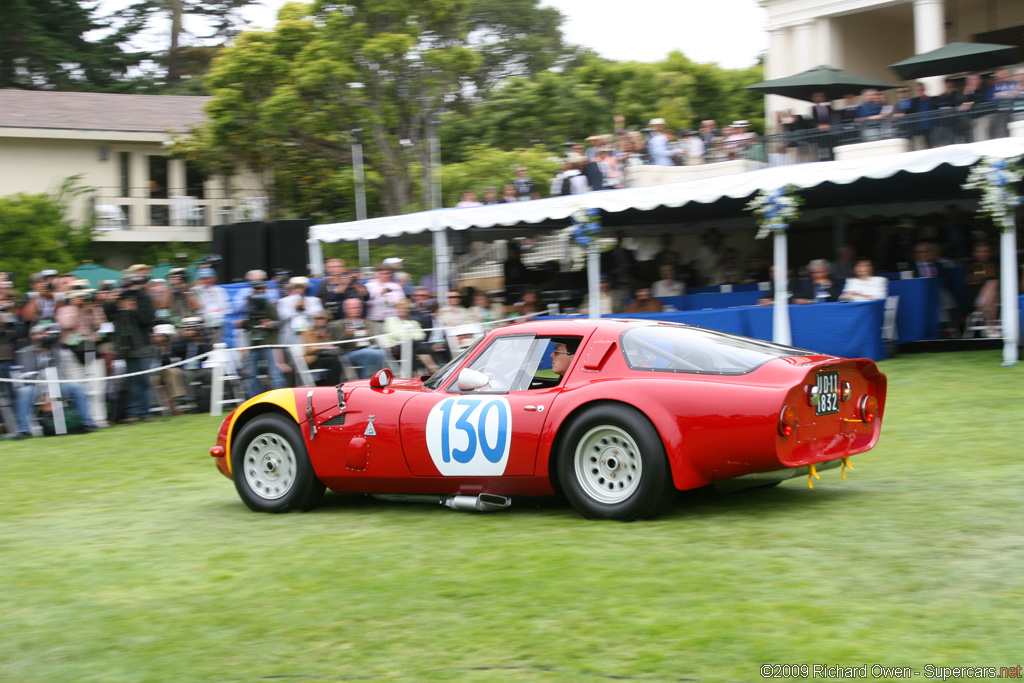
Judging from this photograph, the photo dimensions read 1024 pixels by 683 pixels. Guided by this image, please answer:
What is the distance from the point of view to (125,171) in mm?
30891

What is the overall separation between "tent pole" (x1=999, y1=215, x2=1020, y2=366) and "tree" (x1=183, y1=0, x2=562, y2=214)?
18.5m

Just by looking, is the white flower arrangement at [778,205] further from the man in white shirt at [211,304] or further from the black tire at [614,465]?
the black tire at [614,465]

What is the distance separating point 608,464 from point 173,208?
91.2ft

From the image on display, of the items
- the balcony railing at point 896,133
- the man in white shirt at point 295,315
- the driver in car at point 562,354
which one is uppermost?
the balcony railing at point 896,133

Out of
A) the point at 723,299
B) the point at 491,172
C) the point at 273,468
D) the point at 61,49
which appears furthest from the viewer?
the point at 61,49

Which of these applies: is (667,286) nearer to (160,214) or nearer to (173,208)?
(173,208)

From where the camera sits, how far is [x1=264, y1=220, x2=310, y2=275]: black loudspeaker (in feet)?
68.5

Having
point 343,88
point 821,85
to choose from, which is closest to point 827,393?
point 821,85

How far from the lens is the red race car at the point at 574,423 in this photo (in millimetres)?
5730

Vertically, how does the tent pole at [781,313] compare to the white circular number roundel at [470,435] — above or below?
above

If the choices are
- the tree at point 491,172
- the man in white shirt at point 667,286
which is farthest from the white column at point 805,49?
the man in white shirt at point 667,286

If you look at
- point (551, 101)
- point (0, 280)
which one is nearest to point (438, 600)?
point (0, 280)

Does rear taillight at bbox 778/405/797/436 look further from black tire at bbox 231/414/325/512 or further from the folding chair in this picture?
the folding chair

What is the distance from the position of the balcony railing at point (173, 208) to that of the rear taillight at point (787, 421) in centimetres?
2730
